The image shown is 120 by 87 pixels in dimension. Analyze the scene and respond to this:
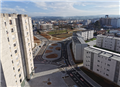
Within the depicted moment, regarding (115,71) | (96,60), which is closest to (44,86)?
(96,60)

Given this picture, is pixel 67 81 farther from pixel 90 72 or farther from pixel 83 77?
pixel 90 72

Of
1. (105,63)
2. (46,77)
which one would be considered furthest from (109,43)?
(46,77)

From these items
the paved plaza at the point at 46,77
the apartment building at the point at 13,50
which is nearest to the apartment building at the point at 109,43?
the paved plaza at the point at 46,77

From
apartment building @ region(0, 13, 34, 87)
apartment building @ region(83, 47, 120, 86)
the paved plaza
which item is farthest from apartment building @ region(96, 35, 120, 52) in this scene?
apartment building @ region(0, 13, 34, 87)

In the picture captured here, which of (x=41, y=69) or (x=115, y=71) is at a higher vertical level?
(x=115, y=71)

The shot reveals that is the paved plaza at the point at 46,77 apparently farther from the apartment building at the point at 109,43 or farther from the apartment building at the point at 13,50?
the apartment building at the point at 109,43

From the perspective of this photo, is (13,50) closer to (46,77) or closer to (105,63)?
(46,77)
